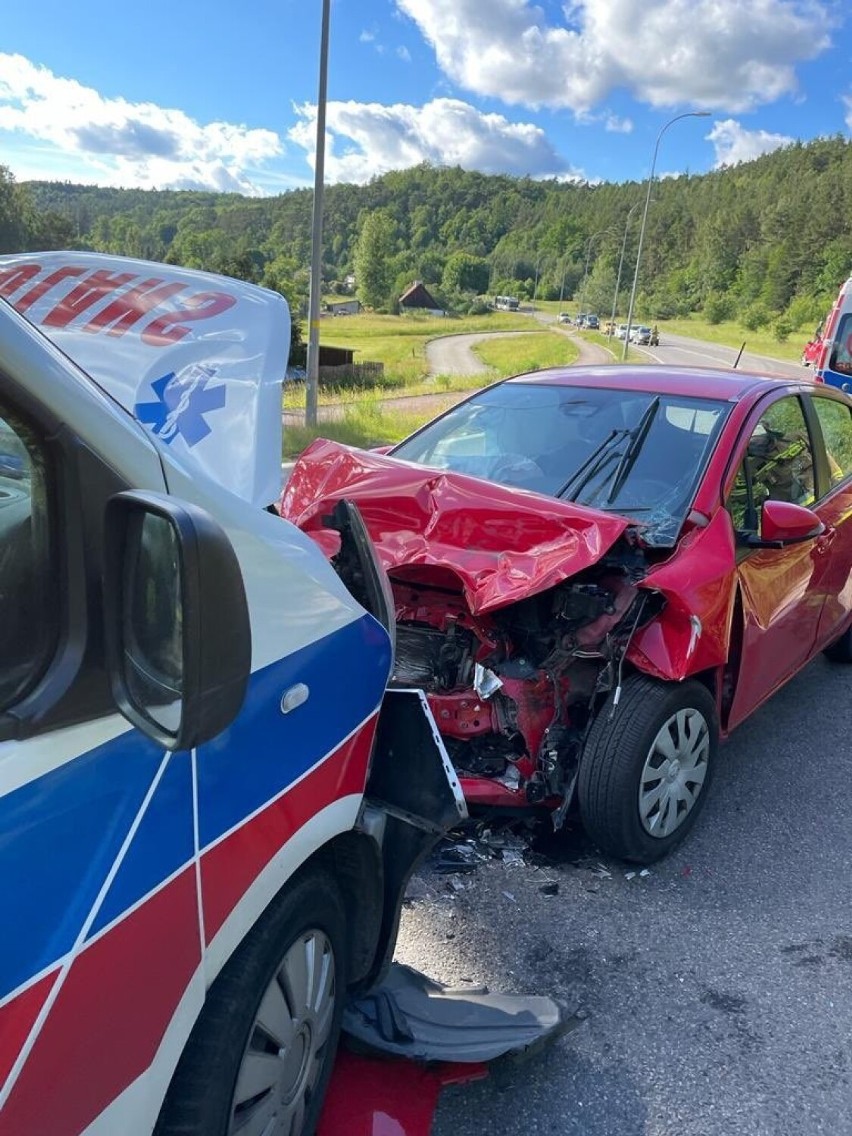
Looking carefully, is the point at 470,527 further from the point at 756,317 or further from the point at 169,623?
the point at 756,317

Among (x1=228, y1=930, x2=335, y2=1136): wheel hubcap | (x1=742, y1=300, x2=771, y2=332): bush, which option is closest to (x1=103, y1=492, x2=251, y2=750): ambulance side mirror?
(x1=228, y1=930, x2=335, y2=1136): wheel hubcap

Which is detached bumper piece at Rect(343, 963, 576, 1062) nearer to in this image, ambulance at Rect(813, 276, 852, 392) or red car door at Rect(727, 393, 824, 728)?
red car door at Rect(727, 393, 824, 728)

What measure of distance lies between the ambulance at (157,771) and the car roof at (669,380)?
2729 mm

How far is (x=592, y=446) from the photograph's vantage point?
12.9 feet

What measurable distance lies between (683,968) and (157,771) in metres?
2.18

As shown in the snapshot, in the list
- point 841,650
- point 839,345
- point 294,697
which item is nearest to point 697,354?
point 839,345

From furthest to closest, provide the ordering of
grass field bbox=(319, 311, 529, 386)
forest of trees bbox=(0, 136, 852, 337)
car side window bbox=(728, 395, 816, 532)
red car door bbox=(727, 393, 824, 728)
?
forest of trees bbox=(0, 136, 852, 337), grass field bbox=(319, 311, 529, 386), car side window bbox=(728, 395, 816, 532), red car door bbox=(727, 393, 824, 728)

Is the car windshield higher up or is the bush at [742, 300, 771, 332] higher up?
the car windshield

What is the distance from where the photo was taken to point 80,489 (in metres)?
1.18

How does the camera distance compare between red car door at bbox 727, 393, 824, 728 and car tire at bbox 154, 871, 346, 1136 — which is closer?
car tire at bbox 154, 871, 346, 1136

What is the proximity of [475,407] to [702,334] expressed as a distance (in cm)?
9187

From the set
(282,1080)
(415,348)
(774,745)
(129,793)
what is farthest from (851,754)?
(415,348)

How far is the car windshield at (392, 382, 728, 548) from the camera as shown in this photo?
11.9 ft

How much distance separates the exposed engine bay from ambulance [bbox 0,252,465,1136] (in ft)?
4.01
